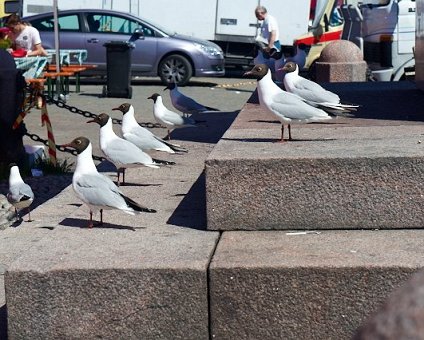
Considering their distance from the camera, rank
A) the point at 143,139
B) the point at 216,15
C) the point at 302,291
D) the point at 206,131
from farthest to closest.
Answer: the point at 216,15
the point at 206,131
the point at 143,139
the point at 302,291

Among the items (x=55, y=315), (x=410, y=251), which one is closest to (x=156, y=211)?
(x=55, y=315)

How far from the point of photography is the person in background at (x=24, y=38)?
18750 millimetres

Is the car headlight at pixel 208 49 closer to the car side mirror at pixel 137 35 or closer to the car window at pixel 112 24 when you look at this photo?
the car window at pixel 112 24

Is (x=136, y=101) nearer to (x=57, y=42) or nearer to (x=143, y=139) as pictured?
(x=57, y=42)

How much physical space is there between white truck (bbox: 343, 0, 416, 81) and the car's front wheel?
19.1ft

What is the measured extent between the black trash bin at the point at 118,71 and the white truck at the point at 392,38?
5.09 metres

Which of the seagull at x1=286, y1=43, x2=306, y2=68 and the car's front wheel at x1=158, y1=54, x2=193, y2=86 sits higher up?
the seagull at x1=286, y1=43, x2=306, y2=68

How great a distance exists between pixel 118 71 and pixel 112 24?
338 centimetres

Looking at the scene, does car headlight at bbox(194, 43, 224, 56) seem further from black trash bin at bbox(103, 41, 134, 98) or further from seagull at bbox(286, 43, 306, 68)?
black trash bin at bbox(103, 41, 134, 98)

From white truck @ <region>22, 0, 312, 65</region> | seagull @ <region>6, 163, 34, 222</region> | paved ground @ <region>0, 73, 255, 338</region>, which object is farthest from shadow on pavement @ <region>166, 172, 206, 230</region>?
white truck @ <region>22, 0, 312, 65</region>

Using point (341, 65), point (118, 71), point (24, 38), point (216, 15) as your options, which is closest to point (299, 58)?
point (118, 71)

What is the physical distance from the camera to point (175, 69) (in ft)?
79.5

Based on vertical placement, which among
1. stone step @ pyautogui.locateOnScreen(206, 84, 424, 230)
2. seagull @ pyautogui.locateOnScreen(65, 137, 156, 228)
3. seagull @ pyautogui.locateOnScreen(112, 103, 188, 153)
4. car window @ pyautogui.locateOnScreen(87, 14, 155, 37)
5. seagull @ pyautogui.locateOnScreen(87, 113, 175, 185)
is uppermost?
stone step @ pyautogui.locateOnScreen(206, 84, 424, 230)

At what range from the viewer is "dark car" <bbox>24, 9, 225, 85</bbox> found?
24.1 meters
